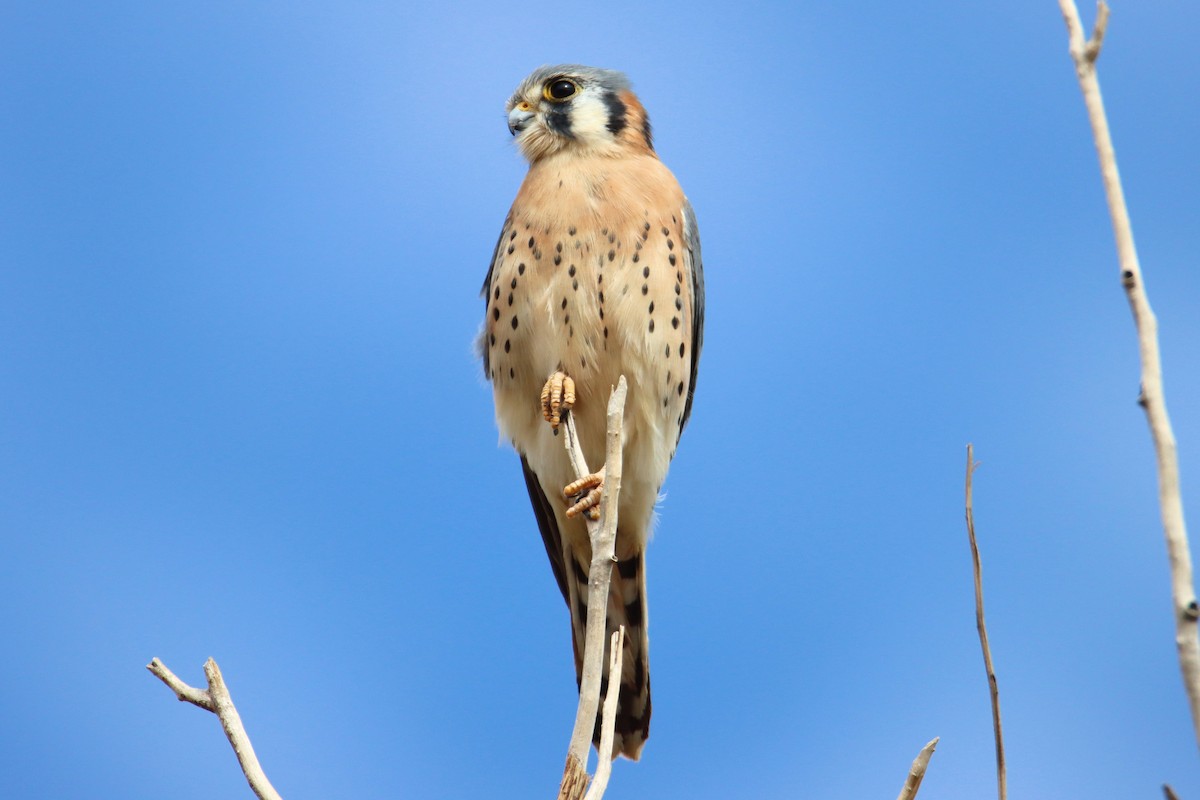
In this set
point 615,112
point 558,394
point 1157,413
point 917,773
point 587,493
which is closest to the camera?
point 1157,413

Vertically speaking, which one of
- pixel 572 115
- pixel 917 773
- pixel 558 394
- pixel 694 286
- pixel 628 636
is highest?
pixel 572 115

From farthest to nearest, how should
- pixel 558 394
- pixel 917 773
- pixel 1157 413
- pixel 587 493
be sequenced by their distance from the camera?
pixel 558 394 → pixel 587 493 → pixel 917 773 → pixel 1157 413

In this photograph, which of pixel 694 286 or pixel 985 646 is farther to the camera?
pixel 694 286

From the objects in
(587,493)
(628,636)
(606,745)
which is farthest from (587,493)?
(606,745)

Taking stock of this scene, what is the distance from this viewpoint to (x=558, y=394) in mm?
2943

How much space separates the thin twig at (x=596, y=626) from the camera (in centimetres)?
144

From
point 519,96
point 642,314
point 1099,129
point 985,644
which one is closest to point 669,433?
point 642,314

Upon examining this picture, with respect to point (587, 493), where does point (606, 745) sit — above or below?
below

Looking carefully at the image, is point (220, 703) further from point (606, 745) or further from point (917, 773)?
point (917, 773)

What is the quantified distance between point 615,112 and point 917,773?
7.67 feet

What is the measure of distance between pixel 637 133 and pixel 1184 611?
2561 mm

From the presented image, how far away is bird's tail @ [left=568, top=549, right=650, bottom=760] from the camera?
3.09 metres

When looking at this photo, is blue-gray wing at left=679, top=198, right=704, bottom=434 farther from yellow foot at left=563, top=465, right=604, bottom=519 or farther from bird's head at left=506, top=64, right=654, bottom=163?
yellow foot at left=563, top=465, right=604, bottom=519

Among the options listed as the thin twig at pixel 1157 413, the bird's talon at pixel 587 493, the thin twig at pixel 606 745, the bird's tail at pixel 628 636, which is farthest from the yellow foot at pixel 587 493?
the thin twig at pixel 1157 413
